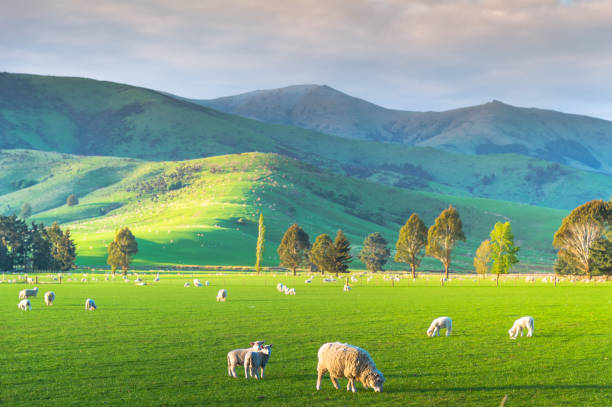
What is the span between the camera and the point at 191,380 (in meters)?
18.4

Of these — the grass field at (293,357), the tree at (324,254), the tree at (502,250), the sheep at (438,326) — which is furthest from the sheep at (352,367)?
the tree at (324,254)

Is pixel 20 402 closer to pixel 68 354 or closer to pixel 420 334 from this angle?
pixel 68 354

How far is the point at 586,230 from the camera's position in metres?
92.8

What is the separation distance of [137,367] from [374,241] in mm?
131228

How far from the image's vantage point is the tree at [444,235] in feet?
353

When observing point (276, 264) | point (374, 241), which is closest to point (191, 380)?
point (374, 241)

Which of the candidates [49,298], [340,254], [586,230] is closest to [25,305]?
[49,298]

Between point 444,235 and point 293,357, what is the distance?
296 ft

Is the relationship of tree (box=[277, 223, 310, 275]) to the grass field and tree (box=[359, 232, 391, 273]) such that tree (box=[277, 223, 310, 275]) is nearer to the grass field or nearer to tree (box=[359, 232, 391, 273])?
tree (box=[359, 232, 391, 273])

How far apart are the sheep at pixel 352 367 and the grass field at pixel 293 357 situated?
1.39ft

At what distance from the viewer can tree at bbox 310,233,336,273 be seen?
373 ft

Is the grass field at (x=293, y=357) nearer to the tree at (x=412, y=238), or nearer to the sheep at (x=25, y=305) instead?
the sheep at (x=25, y=305)

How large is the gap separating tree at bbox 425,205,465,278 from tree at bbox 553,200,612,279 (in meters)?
19.2

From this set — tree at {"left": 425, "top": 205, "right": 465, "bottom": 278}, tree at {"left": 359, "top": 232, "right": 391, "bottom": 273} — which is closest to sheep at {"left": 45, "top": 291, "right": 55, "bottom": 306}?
tree at {"left": 425, "top": 205, "right": 465, "bottom": 278}
